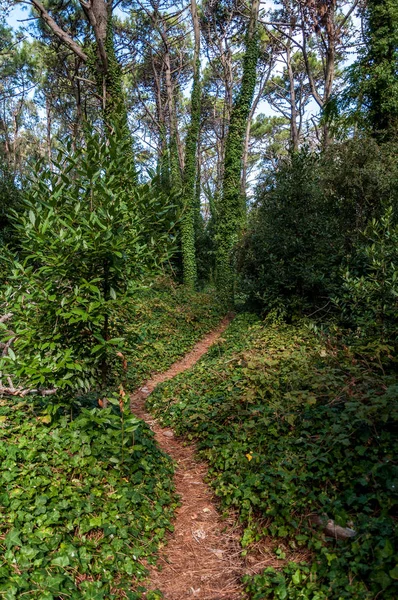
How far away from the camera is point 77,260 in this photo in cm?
330

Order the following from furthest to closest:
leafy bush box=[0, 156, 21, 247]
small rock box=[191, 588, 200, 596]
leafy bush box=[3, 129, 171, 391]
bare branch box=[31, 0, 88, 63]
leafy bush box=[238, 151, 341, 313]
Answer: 1. leafy bush box=[0, 156, 21, 247]
2. bare branch box=[31, 0, 88, 63]
3. leafy bush box=[238, 151, 341, 313]
4. leafy bush box=[3, 129, 171, 391]
5. small rock box=[191, 588, 200, 596]

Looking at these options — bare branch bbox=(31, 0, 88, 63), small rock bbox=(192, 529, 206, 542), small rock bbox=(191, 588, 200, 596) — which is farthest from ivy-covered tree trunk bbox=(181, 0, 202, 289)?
small rock bbox=(191, 588, 200, 596)

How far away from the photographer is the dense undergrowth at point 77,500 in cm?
239

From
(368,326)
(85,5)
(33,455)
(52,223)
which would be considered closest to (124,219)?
(52,223)

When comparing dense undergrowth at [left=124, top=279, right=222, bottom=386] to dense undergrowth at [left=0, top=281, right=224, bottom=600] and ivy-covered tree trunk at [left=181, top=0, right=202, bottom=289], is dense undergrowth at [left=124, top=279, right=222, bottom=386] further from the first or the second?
dense undergrowth at [left=0, top=281, right=224, bottom=600]

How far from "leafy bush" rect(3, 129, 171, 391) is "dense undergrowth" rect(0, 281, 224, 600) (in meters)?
0.52

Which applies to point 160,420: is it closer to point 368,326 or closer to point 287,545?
point 287,545

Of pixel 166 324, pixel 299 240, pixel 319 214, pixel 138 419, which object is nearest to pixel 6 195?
pixel 166 324

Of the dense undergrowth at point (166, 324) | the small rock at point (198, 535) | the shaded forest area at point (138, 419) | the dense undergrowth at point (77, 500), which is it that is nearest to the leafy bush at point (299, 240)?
the shaded forest area at point (138, 419)

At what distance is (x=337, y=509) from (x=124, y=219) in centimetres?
300

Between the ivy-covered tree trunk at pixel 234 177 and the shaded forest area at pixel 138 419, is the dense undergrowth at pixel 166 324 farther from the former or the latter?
the ivy-covered tree trunk at pixel 234 177

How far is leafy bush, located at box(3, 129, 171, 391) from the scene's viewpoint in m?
3.20

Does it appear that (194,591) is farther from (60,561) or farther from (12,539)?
(12,539)

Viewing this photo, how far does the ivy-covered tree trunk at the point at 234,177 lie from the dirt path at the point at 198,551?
34.4 ft
